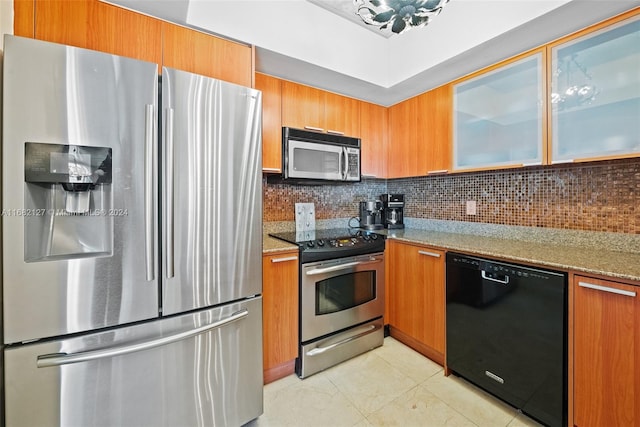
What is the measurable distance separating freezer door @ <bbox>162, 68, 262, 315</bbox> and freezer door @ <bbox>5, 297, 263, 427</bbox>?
137mm

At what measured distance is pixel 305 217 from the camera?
2531 millimetres

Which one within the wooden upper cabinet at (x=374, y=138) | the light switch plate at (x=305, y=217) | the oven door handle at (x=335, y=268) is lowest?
the oven door handle at (x=335, y=268)

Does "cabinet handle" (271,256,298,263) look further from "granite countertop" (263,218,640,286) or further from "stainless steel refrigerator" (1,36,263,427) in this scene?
"stainless steel refrigerator" (1,36,263,427)

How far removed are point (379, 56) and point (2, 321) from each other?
280cm

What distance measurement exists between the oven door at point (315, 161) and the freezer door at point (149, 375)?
1101 mm

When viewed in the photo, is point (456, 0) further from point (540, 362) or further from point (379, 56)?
point (540, 362)

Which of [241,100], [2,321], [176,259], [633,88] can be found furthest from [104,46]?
[633,88]

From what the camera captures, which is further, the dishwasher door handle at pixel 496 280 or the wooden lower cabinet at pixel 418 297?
the wooden lower cabinet at pixel 418 297

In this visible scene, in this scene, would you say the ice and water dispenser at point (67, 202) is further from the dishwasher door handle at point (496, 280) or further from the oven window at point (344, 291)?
the dishwasher door handle at point (496, 280)

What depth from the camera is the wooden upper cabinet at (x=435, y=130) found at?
2.22m

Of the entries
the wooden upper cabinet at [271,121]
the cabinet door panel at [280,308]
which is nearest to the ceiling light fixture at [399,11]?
the wooden upper cabinet at [271,121]

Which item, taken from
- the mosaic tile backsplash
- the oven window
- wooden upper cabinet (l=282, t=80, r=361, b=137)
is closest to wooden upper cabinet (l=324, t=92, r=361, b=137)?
wooden upper cabinet (l=282, t=80, r=361, b=137)

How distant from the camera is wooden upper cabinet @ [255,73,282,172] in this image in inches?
80.5

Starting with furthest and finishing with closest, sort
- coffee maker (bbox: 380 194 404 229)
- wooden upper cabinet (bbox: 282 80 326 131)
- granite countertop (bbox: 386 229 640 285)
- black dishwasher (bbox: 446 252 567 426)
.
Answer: coffee maker (bbox: 380 194 404 229) → wooden upper cabinet (bbox: 282 80 326 131) → black dishwasher (bbox: 446 252 567 426) → granite countertop (bbox: 386 229 640 285)
